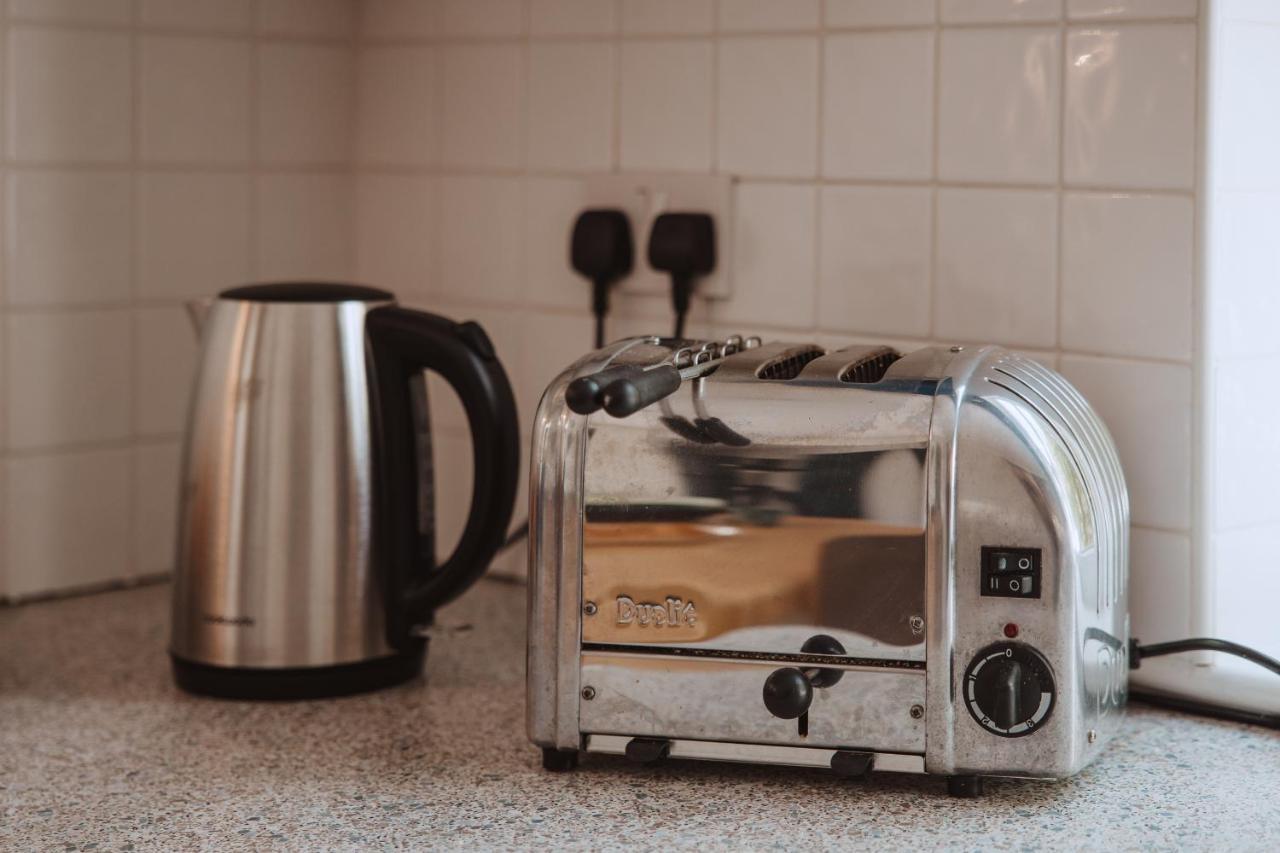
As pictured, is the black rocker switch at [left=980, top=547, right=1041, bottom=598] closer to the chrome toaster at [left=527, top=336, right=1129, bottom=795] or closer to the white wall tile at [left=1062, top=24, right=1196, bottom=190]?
the chrome toaster at [left=527, top=336, right=1129, bottom=795]

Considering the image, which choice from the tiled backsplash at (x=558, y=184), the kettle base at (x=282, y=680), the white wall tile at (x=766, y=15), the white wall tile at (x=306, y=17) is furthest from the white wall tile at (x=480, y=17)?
the kettle base at (x=282, y=680)

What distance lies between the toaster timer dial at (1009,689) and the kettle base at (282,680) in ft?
1.31

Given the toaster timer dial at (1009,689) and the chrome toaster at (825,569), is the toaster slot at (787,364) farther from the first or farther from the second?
the toaster timer dial at (1009,689)

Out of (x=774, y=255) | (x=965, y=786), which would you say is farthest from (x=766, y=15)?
(x=965, y=786)

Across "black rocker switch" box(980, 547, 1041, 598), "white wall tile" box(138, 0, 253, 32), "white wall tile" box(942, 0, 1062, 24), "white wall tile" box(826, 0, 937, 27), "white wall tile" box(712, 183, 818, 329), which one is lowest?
"black rocker switch" box(980, 547, 1041, 598)

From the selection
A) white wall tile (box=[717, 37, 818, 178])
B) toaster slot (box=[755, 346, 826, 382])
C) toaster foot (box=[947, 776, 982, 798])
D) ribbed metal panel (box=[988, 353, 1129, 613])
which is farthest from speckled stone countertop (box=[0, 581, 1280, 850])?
white wall tile (box=[717, 37, 818, 178])

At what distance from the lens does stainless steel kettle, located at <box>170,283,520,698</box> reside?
99 cm

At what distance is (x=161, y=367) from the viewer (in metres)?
1.32

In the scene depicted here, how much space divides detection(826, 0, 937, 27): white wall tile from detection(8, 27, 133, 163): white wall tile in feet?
1.86

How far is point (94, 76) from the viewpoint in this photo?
125 cm

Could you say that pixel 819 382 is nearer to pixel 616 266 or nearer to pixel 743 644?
pixel 743 644

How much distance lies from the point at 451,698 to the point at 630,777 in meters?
0.20

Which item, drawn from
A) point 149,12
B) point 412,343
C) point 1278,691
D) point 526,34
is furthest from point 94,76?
point 1278,691

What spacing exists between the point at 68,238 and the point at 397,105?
1.01ft
